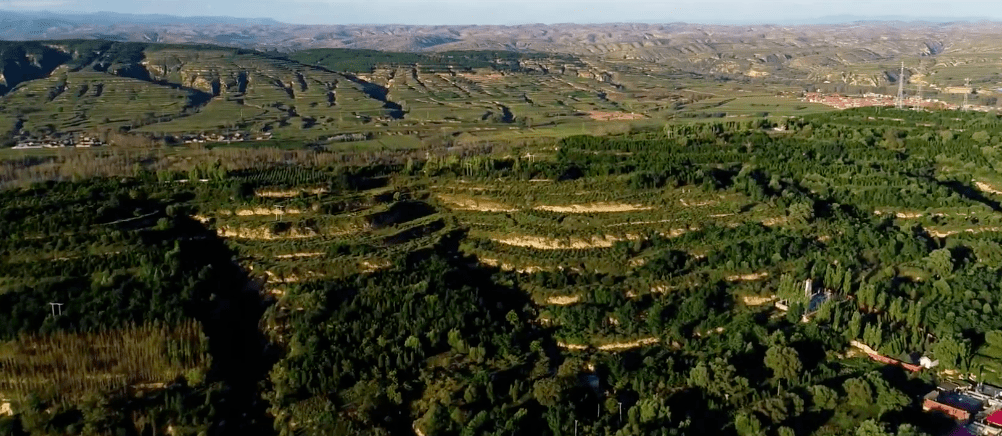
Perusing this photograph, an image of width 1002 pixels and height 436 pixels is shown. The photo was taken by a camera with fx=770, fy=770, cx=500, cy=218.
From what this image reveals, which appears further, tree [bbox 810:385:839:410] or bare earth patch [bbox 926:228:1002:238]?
bare earth patch [bbox 926:228:1002:238]

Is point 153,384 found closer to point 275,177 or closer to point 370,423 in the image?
point 370,423

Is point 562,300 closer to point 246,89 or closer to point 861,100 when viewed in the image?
point 861,100

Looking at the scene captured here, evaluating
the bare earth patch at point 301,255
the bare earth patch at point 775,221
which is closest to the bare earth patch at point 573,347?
the bare earth patch at point 301,255

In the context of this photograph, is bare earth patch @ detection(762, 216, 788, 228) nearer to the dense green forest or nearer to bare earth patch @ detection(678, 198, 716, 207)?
the dense green forest

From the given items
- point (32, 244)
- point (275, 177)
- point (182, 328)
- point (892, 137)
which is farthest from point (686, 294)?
point (892, 137)

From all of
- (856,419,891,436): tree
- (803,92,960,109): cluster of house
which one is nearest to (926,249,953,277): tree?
(856,419,891,436): tree

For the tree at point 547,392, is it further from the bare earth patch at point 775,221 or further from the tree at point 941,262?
the tree at point 941,262
